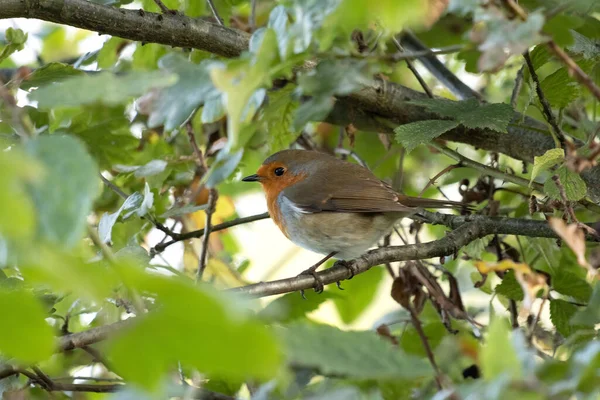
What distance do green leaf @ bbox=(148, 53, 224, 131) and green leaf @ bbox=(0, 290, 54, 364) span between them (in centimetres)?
51

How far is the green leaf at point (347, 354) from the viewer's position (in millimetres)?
930

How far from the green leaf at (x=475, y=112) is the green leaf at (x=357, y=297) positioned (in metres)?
1.44

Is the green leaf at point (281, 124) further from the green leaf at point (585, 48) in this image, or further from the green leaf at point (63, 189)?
the green leaf at point (63, 189)

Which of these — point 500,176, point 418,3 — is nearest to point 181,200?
point 500,176

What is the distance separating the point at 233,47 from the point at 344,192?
1226 millimetres

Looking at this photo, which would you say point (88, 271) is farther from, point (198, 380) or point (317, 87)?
point (198, 380)

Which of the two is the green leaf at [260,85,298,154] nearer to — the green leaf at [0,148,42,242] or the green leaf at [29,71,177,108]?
the green leaf at [29,71,177,108]

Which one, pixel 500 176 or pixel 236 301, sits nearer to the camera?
pixel 236 301

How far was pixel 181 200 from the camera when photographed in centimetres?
313

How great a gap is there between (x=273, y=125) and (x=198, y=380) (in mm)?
997

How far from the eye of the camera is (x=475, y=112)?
229 cm

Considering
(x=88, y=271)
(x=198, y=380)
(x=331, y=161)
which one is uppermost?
(x=331, y=161)

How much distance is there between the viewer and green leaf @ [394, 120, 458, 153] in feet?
7.23

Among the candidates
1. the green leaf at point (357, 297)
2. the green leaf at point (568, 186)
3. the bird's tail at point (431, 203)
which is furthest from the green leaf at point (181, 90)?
the green leaf at point (357, 297)
